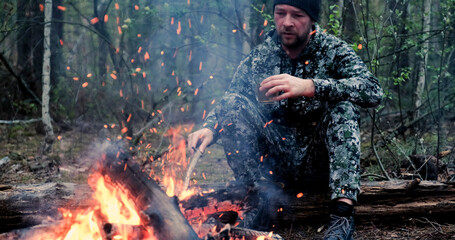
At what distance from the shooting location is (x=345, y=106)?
286 centimetres

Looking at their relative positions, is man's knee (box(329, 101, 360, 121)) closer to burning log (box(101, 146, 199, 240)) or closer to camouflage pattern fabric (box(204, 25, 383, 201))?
camouflage pattern fabric (box(204, 25, 383, 201))

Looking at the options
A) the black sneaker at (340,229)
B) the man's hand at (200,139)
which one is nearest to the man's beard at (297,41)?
the man's hand at (200,139)

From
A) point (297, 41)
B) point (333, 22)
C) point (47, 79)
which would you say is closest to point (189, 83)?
point (47, 79)

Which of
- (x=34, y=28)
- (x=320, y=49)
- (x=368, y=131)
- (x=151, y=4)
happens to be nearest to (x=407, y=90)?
(x=368, y=131)

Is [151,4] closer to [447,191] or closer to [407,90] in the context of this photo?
[447,191]

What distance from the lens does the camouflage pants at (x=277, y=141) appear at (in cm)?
314

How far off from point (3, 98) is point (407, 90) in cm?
1122

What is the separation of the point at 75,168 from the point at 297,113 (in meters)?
3.89

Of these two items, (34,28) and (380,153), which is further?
(34,28)

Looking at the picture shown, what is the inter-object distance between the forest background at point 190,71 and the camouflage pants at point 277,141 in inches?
53.4

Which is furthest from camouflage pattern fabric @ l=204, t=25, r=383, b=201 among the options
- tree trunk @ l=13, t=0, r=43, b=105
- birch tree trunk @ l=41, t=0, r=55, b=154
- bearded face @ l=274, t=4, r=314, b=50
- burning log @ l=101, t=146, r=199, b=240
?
tree trunk @ l=13, t=0, r=43, b=105

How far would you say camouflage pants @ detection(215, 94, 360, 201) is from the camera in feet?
10.3

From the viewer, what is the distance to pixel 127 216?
2.63 metres

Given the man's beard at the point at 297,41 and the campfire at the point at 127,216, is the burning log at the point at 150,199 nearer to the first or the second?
the campfire at the point at 127,216
